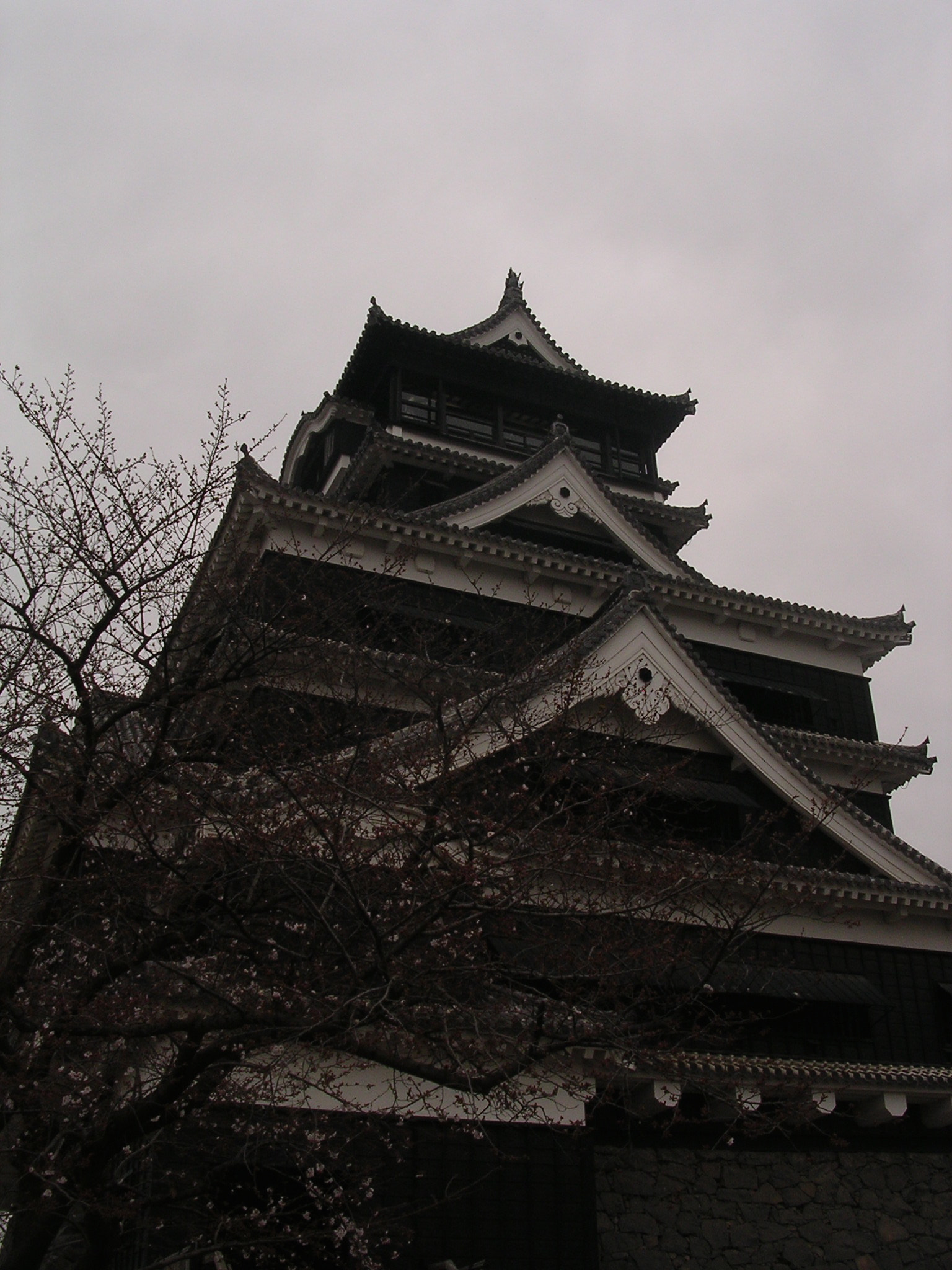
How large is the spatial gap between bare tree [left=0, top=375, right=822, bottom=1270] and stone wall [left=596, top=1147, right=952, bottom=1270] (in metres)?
1.32

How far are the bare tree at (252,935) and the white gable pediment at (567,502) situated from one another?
7.82 metres

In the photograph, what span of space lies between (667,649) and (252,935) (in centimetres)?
755

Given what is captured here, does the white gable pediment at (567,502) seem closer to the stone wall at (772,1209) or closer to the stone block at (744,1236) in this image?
the stone wall at (772,1209)

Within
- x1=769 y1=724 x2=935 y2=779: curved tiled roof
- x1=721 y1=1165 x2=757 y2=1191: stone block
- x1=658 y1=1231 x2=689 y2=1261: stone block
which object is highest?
x1=769 y1=724 x2=935 y2=779: curved tiled roof

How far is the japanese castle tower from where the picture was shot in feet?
38.0

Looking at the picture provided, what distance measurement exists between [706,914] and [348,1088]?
4.48m

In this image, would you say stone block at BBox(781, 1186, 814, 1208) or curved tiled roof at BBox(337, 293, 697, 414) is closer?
stone block at BBox(781, 1186, 814, 1208)

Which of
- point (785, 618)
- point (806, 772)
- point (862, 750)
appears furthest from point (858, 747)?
point (806, 772)

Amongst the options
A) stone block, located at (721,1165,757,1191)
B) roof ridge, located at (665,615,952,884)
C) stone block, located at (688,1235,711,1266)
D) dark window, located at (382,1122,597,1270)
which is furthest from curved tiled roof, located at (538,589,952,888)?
dark window, located at (382,1122,597,1270)

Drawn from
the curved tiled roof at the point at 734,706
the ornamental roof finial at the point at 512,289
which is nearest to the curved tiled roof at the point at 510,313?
the ornamental roof finial at the point at 512,289

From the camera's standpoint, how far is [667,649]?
13.7m

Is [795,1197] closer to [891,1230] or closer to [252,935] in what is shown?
[891,1230]

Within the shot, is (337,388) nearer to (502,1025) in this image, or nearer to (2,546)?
(2,546)

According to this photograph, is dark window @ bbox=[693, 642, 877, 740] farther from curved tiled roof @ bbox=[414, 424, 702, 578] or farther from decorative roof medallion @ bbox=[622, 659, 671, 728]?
decorative roof medallion @ bbox=[622, 659, 671, 728]
